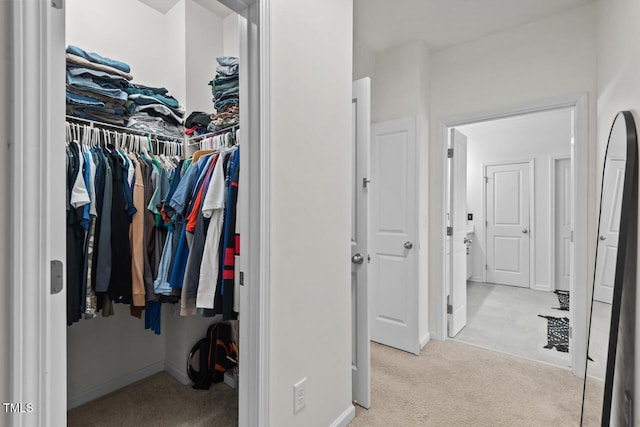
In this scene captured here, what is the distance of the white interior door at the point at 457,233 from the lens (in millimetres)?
2998

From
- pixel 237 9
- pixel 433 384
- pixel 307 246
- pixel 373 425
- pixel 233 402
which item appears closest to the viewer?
pixel 237 9

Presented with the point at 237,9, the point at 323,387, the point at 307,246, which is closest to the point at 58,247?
the point at 307,246

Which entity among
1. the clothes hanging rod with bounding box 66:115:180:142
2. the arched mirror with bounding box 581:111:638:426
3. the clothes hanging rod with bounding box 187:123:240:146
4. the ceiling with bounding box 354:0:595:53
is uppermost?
the ceiling with bounding box 354:0:595:53

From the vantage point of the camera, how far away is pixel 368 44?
2861 mm

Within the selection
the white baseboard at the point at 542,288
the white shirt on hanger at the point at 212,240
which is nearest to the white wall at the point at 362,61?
the white shirt on hanger at the point at 212,240

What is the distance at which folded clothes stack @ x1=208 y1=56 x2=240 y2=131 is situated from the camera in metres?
1.82

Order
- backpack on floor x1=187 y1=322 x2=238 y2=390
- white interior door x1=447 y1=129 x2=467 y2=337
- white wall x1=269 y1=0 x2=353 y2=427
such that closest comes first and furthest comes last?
white wall x1=269 y1=0 x2=353 y2=427, backpack on floor x1=187 y1=322 x2=238 y2=390, white interior door x1=447 y1=129 x2=467 y2=337

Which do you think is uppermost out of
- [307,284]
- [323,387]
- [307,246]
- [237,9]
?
[237,9]

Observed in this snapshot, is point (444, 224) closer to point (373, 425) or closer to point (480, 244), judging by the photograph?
point (373, 425)

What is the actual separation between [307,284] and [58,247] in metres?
0.97

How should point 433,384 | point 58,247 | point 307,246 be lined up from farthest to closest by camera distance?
point 433,384
point 307,246
point 58,247

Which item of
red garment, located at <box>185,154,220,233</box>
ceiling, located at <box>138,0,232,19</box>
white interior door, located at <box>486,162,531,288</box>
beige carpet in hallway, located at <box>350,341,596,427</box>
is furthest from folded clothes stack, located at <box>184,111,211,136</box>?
white interior door, located at <box>486,162,531,288</box>

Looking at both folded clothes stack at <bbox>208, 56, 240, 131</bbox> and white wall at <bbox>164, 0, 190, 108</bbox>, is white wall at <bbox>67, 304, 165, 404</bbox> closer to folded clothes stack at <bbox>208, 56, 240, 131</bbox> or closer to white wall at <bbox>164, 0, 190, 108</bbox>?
folded clothes stack at <bbox>208, 56, 240, 131</bbox>

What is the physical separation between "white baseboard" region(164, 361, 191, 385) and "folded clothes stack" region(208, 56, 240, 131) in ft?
5.66
